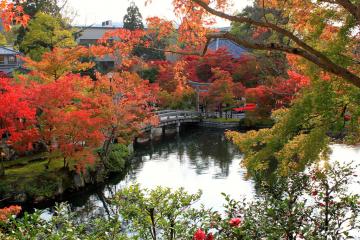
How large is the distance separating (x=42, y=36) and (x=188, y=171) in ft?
53.8

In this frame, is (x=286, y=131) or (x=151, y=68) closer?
(x=286, y=131)

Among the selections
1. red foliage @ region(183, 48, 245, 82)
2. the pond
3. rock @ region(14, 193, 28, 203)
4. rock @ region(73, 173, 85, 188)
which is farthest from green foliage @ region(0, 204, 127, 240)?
red foliage @ region(183, 48, 245, 82)

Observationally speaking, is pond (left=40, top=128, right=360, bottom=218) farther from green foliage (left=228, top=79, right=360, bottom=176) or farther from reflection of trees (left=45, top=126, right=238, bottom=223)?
green foliage (left=228, top=79, right=360, bottom=176)

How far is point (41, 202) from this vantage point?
15.8 meters

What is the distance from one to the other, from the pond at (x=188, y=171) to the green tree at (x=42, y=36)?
10165 mm

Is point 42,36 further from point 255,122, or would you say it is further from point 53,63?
point 255,122

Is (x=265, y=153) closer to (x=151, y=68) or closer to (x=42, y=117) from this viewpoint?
(x=42, y=117)

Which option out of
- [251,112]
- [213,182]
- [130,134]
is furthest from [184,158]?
[251,112]

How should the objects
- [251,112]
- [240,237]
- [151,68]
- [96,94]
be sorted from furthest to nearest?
[151,68], [251,112], [96,94], [240,237]

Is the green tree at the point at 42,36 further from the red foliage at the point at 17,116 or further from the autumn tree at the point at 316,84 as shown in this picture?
the autumn tree at the point at 316,84

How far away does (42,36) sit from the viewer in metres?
29.5

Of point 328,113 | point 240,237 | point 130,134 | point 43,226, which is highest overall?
point 328,113

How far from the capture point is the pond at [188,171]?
16406 millimetres

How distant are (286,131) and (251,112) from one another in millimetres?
22604
